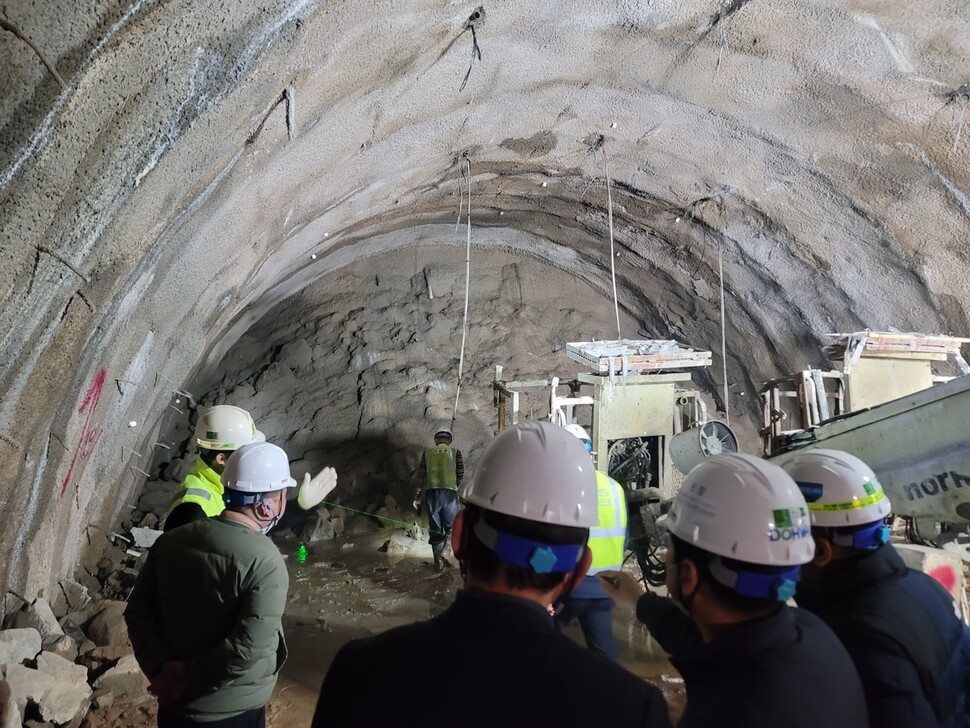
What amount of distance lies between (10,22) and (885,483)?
4.62 m

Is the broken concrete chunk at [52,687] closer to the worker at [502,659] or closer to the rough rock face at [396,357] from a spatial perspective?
the worker at [502,659]

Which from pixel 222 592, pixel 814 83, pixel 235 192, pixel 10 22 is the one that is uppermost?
pixel 814 83

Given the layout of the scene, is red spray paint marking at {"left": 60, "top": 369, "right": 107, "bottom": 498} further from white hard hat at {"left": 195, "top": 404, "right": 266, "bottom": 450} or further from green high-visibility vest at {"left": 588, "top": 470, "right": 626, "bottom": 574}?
green high-visibility vest at {"left": 588, "top": 470, "right": 626, "bottom": 574}

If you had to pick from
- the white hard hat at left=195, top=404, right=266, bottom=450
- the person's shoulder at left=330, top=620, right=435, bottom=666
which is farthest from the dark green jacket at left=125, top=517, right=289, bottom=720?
the white hard hat at left=195, top=404, right=266, bottom=450

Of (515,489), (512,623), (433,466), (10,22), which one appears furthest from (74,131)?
(433,466)

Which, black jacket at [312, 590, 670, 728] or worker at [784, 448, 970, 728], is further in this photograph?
worker at [784, 448, 970, 728]

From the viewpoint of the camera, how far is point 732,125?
6559 millimetres

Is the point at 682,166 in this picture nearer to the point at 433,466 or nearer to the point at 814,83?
the point at 814,83

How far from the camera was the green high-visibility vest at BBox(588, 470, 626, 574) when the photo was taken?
12.4ft

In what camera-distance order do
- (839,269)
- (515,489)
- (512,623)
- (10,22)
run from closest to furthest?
(512,623) < (515,489) < (10,22) < (839,269)

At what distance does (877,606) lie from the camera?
192 centimetres

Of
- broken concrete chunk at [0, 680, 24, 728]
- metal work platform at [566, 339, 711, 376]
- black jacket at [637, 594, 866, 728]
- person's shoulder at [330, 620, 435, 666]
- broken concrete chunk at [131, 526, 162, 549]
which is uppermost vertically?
metal work platform at [566, 339, 711, 376]

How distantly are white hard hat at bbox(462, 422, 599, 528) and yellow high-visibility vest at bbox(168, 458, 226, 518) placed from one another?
6.33ft

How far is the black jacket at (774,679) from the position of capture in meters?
1.49
